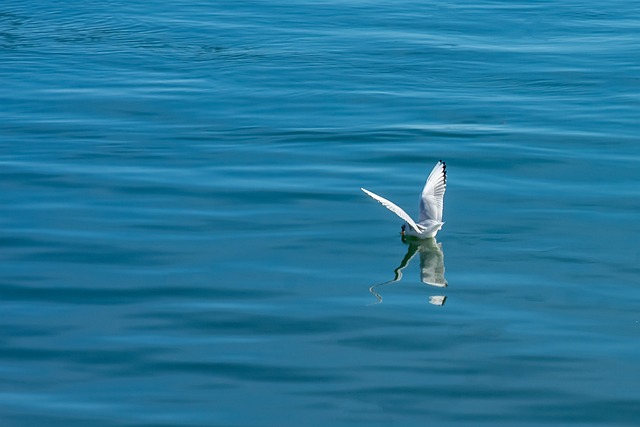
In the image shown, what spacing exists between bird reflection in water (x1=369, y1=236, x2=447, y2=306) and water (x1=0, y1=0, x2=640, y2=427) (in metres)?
0.08

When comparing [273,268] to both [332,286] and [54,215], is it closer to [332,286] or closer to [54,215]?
[332,286]

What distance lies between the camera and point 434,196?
46.1 ft

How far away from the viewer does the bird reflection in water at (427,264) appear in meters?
12.9

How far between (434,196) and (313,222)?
1.90m

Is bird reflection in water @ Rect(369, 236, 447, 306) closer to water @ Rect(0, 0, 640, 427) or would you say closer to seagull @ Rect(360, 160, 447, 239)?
water @ Rect(0, 0, 640, 427)

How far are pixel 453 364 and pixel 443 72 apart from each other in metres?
11.5

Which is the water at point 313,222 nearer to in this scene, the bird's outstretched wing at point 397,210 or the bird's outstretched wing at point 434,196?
the bird's outstretched wing at point 434,196

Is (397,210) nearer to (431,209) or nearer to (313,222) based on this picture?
(431,209)

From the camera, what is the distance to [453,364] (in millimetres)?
11164

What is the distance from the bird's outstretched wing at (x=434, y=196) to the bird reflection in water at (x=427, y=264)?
0.39 meters

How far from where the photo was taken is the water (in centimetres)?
1070

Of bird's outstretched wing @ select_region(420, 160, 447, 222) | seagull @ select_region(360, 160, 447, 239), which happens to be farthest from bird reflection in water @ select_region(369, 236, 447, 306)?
bird's outstretched wing @ select_region(420, 160, 447, 222)

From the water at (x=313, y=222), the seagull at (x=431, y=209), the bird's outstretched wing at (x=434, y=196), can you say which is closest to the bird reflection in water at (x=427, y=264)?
the water at (x=313, y=222)

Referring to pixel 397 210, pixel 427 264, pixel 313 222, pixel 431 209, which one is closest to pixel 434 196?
pixel 431 209
